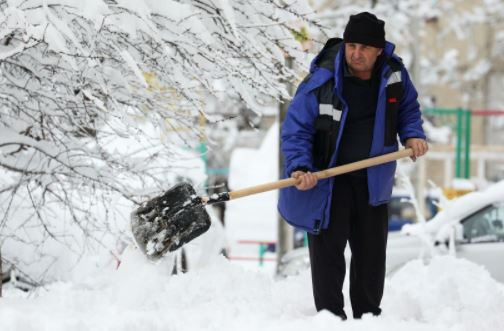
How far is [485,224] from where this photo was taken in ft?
27.0

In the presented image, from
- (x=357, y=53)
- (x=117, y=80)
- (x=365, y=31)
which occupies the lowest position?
(x=117, y=80)

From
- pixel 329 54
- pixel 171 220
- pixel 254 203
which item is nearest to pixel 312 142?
pixel 329 54

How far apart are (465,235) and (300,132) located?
13.6ft

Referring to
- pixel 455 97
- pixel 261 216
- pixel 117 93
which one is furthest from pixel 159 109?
pixel 455 97

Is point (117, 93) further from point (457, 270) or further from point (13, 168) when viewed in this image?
point (457, 270)

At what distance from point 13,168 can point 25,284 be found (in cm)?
197

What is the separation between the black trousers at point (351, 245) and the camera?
181 inches

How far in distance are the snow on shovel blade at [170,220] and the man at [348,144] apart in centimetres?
45

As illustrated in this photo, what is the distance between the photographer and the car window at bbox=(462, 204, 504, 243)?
8188 millimetres

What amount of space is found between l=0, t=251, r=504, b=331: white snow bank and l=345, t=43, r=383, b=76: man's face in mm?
1168

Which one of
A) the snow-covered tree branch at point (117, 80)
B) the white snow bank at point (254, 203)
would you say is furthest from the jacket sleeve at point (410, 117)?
the white snow bank at point (254, 203)

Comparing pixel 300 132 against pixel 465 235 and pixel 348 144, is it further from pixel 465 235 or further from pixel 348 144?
pixel 465 235

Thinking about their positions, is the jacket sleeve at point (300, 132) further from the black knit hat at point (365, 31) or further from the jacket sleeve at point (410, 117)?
the jacket sleeve at point (410, 117)

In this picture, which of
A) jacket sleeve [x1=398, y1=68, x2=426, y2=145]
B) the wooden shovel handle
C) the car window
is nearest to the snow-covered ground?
the wooden shovel handle
